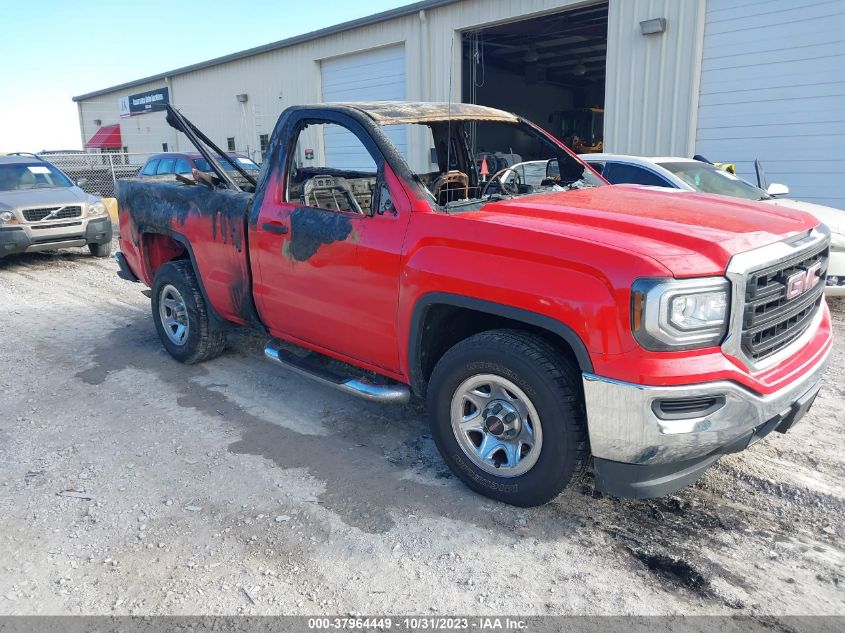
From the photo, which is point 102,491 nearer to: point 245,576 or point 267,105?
point 245,576

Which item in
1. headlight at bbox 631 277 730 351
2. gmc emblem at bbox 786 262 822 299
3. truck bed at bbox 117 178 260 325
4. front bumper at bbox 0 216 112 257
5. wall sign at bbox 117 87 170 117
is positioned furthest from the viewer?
wall sign at bbox 117 87 170 117

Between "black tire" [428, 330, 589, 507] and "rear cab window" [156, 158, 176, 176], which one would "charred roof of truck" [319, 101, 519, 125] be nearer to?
"black tire" [428, 330, 589, 507]

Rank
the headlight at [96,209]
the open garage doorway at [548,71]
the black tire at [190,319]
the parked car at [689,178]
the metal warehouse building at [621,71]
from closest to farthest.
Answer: the black tire at [190,319]
the parked car at [689,178]
the metal warehouse building at [621,71]
the headlight at [96,209]
the open garage doorway at [548,71]

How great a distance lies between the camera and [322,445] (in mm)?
4039

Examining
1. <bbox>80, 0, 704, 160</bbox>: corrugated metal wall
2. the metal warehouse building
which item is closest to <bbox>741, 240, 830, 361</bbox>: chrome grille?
the metal warehouse building

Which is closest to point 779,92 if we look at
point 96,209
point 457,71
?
point 457,71

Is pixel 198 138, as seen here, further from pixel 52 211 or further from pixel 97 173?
pixel 97 173

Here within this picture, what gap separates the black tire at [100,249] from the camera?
35.8ft

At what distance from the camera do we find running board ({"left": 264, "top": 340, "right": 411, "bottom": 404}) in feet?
11.9

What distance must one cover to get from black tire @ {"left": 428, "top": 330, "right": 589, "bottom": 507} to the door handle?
4.77 feet

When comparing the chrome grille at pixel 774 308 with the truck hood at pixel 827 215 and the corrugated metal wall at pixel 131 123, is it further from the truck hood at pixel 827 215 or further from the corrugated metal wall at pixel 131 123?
the corrugated metal wall at pixel 131 123

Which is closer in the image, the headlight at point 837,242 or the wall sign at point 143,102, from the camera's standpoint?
the headlight at point 837,242

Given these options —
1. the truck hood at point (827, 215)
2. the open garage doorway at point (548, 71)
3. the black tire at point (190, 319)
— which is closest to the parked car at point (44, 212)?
the black tire at point (190, 319)

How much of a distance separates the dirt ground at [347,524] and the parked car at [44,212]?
6.15m
